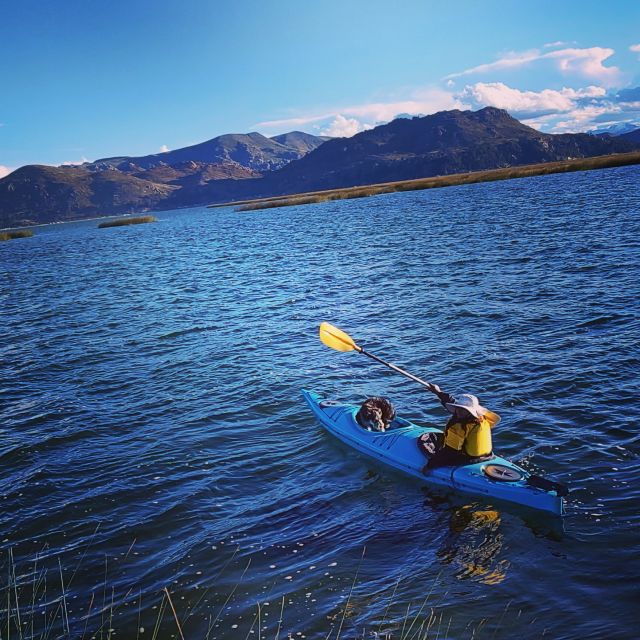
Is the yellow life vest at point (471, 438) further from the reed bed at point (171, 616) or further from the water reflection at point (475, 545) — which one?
the reed bed at point (171, 616)

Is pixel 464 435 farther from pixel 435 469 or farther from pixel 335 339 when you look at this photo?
pixel 335 339

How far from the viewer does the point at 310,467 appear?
1076 centimetres

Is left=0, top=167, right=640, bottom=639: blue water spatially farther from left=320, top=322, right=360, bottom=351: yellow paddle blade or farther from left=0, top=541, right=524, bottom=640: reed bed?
left=320, top=322, right=360, bottom=351: yellow paddle blade

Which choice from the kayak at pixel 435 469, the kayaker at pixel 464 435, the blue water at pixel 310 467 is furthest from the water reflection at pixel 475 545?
the kayaker at pixel 464 435

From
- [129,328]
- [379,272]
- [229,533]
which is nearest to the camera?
[229,533]

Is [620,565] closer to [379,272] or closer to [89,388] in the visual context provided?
[89,388]

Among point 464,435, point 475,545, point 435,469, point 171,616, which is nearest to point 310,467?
point 435,469

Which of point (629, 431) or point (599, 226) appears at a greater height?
point (599, 226)

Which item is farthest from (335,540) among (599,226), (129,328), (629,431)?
(599,226)

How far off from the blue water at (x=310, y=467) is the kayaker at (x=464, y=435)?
797mm

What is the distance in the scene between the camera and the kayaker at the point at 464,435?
29.9 ft

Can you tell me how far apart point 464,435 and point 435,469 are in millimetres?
794

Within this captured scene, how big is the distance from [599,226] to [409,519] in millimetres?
29740

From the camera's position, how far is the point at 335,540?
8156mm
